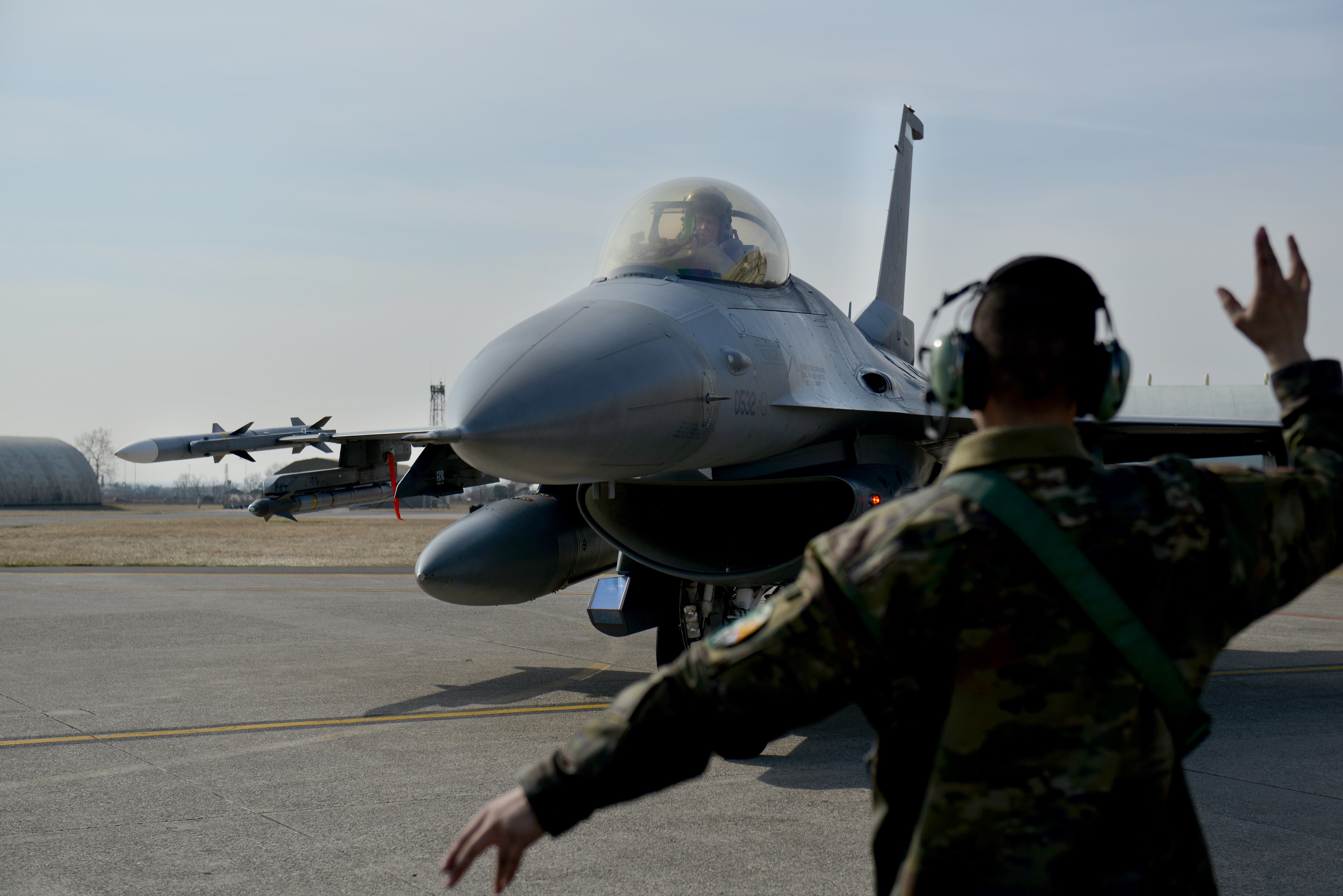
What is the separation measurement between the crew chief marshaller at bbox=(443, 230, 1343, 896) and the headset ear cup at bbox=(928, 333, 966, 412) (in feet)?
0.60

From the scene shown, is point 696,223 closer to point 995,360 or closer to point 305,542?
point 995,360

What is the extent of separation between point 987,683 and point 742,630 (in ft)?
1.28

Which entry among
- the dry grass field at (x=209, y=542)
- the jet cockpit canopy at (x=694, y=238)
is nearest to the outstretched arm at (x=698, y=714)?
the jet cockpit canopy at (x=694, y=238)

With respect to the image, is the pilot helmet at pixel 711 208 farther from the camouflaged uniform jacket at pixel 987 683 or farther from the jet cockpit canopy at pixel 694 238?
the camouflaged uniform jacket at pixel 987 683

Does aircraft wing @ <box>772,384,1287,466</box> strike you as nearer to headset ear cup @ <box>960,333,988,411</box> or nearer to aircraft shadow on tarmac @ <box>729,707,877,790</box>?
aircraft shadow on tarmac @ <box>729,707,877,790</box>

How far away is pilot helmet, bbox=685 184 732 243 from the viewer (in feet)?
23.7

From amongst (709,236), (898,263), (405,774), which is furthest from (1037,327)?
(898,263)

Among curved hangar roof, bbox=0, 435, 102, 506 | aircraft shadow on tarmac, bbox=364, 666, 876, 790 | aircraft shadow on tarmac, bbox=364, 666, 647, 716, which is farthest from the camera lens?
curved hangar roof, bbox=0, 435, 102, 506

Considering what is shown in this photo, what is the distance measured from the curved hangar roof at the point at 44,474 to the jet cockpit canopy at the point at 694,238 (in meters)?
92.7

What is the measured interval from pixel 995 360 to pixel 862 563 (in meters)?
0.47

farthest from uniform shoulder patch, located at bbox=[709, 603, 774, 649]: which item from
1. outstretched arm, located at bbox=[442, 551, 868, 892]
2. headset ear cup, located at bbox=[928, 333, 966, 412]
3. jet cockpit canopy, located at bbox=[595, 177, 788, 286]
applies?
jet cockpit canopy, located at bbox=[595, 177, 788, 286]

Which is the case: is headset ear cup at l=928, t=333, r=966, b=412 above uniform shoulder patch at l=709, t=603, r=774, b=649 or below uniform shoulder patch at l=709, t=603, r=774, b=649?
above

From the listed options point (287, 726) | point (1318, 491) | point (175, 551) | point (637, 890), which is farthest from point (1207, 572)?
point (175, 551)

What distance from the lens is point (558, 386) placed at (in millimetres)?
5234
